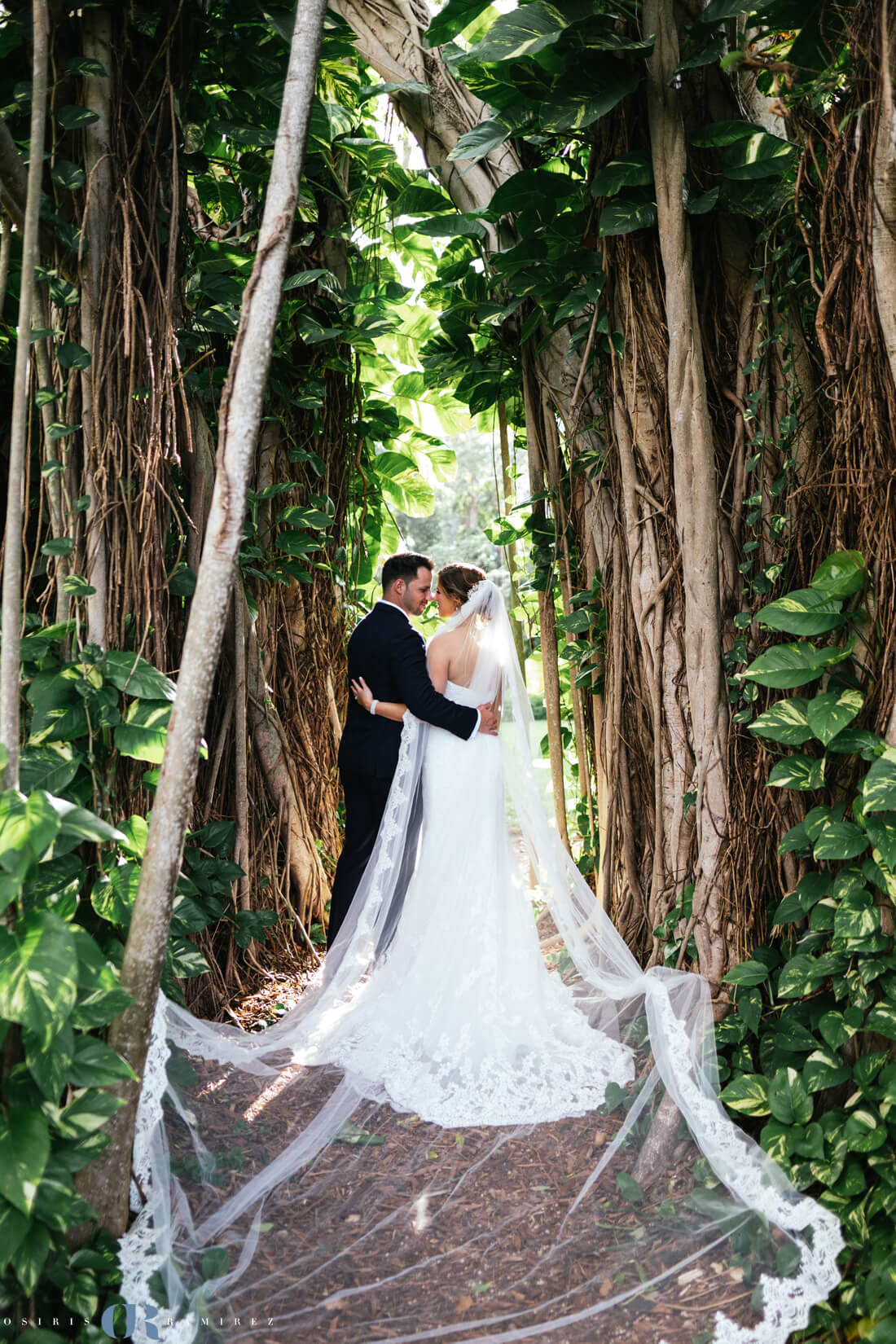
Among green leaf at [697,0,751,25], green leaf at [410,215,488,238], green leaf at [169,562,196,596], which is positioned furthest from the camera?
green leaf at [410,215,488,238]

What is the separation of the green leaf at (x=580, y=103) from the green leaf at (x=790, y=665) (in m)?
1.30

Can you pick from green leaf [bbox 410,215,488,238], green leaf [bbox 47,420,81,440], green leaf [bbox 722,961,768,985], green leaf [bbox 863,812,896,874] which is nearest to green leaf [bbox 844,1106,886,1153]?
green leaf [bbox 722,961,768,985]

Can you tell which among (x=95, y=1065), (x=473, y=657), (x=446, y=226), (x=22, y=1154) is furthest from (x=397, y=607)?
(x=22, y=1154)

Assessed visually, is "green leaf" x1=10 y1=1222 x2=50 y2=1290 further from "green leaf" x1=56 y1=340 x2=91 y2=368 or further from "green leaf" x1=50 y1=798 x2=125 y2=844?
"green leaf" x1=56 y1=340 x2=91 y2=368

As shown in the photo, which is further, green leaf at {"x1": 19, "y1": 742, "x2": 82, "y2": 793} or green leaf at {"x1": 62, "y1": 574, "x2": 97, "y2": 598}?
green leaf at {"x1": 62, "y1": 574, "x2": 97, "y2": 598}

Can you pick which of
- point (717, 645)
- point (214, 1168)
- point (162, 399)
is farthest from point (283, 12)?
point (214, 1168)

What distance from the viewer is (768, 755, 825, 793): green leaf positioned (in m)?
1.93

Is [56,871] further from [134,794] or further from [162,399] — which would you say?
[162,399]

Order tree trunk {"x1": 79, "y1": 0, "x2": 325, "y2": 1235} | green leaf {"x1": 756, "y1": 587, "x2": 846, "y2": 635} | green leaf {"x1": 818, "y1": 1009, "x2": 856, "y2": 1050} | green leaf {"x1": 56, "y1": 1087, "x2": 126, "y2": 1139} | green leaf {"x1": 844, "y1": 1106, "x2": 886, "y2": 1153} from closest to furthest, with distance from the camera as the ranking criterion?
green leaf {"x1": 56, "y1": 1087, "x2": 126, "y2": 1139}
tree trunk {"x1": 79, "y1": 0, "x2": 325, "y2": 1235}
green leaf {"x1": 844, "y1": 1106, "x2": 886, "y2": 1153}
green leaf {"x1": 818, "y1": 1009, "x2": 856, "y2": 1050}
green leaf {"x1": 756, "y1": 587, "x2": 846, "y2": 635}

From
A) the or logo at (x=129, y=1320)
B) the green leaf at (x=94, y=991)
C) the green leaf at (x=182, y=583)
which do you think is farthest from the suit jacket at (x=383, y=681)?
the or logo at (x=129, y=1320)

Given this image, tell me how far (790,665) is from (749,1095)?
2.85ft

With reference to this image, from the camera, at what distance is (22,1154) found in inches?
52.7

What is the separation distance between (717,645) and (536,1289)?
137 centimetres

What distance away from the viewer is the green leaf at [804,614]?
1.90 metres
